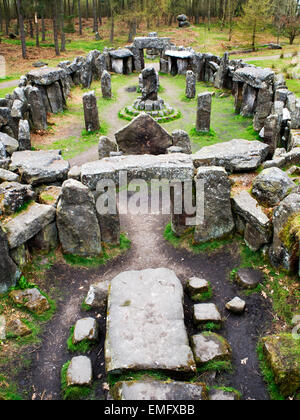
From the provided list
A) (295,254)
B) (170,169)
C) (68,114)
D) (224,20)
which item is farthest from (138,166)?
(224,20)

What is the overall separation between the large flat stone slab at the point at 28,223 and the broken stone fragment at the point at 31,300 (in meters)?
0.95

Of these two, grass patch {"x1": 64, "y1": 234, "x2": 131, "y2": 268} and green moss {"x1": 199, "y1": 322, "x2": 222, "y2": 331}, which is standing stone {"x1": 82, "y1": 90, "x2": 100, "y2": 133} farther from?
green moss {"x1": 199, "y1": 322, "x2": 222, "y2": 331}

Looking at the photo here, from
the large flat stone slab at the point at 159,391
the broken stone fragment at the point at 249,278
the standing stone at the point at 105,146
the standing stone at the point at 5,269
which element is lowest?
the broken stone fragment at the point at 249,278

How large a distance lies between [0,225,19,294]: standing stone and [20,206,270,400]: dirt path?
0.88 meters

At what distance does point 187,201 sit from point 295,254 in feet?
9.17

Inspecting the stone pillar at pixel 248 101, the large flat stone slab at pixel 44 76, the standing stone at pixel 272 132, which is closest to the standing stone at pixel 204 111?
the stone pillar at pixel 248 101

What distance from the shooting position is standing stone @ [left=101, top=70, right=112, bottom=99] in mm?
20500

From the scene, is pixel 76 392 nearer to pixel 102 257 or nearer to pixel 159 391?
pixel 159 391

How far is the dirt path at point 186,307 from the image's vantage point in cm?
565

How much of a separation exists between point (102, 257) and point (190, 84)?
1513cm

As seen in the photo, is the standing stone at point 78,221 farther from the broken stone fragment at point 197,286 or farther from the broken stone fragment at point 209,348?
the broken stone fragment at point 209,348

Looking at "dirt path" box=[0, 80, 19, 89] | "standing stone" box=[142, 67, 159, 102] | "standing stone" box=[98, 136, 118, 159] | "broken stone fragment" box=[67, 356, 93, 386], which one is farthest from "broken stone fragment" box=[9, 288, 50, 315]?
"dirt path" box=[0, 80, 19, 89]

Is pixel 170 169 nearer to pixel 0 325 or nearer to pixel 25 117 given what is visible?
pixel 0 325

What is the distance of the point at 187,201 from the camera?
855 cm
